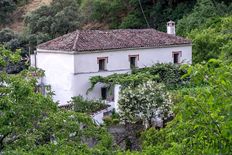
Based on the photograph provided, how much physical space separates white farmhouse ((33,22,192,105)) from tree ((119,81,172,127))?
19.1ft

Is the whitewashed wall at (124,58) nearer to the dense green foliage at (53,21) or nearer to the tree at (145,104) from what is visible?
the tree at (145,104)

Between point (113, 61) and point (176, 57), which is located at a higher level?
point (176, 57)

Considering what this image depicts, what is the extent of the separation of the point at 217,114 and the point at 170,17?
152 feet

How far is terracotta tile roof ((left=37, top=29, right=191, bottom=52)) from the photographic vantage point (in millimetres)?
32938

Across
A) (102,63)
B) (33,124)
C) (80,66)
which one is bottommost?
(33,124)

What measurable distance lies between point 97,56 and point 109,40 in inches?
68.1

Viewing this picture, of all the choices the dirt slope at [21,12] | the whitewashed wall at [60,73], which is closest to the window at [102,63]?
the whitewashed wall at [60,73]

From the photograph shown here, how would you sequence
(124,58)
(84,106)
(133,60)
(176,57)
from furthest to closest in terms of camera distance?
(176,57)
(133,60)
(124,58)
(84,106)

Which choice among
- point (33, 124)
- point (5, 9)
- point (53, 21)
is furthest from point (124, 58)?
point (5, 9)

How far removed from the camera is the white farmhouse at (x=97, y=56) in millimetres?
32406

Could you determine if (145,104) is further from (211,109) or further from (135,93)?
(211,109)

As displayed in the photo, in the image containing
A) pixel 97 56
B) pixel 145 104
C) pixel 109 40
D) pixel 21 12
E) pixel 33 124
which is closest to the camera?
pixel 33 124

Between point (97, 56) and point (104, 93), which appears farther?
point (97, 56)

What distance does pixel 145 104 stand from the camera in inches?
1048
